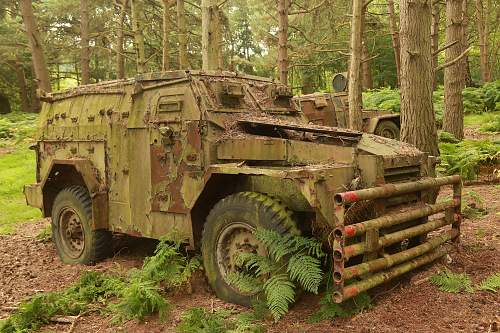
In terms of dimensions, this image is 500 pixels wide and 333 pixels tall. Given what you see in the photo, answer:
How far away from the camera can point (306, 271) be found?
4004 millimetres

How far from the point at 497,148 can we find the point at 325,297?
6131 mm

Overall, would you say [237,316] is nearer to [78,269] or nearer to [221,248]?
[221,248]

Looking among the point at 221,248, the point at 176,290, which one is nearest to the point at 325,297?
the point at 221,248

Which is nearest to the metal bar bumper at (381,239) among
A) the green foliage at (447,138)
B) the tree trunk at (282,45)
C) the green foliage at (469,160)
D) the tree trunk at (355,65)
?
the green foliage at (469,160)

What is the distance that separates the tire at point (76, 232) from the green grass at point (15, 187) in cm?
278

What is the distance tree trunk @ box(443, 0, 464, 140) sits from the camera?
11602mm

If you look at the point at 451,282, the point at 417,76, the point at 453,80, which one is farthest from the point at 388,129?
the point at 451,282

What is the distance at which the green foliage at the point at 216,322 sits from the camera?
13.3 feet

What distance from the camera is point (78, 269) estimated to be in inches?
265

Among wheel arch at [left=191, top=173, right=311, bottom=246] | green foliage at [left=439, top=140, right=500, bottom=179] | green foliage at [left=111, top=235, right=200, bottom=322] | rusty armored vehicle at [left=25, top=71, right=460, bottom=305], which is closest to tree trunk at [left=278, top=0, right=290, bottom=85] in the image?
green foliage at [left=439, top=140, right=500, bottom=179]

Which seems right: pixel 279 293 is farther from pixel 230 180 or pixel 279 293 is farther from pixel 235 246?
pixel 230 180

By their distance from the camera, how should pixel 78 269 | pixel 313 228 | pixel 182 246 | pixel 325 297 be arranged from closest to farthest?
pixel 325 297 → pixel 313 228 → pixel 182 246 → pixel 78 269

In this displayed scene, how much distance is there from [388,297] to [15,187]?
418 inches

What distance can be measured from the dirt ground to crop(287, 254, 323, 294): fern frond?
1.23 feet
